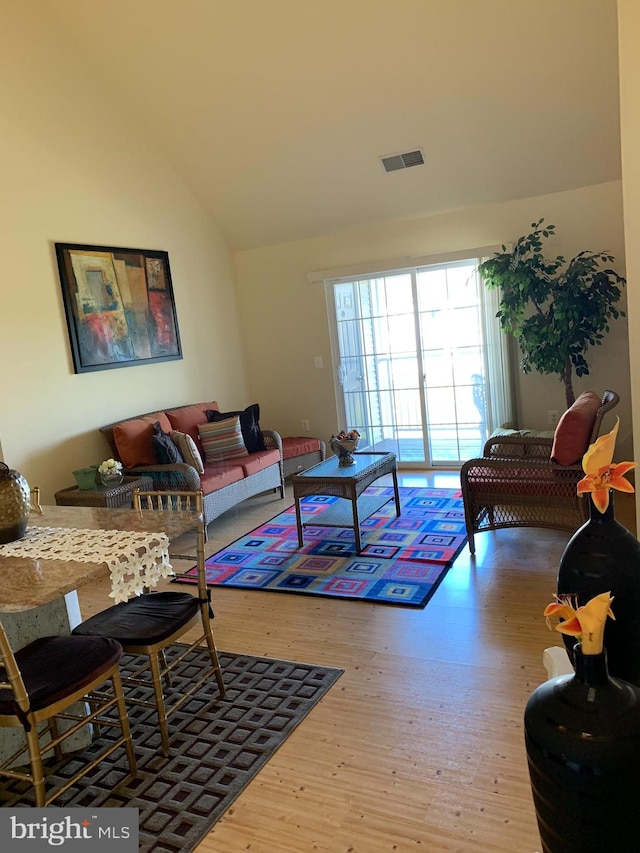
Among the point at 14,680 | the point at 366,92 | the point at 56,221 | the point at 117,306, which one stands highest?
the point at 366,92

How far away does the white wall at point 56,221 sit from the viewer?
4.21 meters

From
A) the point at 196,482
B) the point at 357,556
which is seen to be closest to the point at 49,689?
the point at 357,556

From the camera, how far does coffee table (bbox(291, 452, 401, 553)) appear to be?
405cm

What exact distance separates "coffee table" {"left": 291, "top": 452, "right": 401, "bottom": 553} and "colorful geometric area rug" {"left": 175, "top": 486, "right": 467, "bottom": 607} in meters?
0.07

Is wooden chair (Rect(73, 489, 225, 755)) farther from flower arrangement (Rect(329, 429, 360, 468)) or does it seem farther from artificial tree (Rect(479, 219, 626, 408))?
artificial tree (Rect(479, 219, 626, 408))

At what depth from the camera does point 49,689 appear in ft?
6.14

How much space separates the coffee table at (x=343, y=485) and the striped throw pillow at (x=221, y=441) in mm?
1030

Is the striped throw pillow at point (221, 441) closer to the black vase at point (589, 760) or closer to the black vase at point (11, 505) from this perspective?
the black vase at point (11, 505)

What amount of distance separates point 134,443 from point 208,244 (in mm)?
2471

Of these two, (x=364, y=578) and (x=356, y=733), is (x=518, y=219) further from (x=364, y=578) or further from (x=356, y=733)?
(x=356, y=733)

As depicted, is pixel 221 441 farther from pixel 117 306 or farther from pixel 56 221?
pixel 56 221

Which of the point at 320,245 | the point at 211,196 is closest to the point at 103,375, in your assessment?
the point at 211,196

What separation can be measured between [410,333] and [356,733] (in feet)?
14.0
